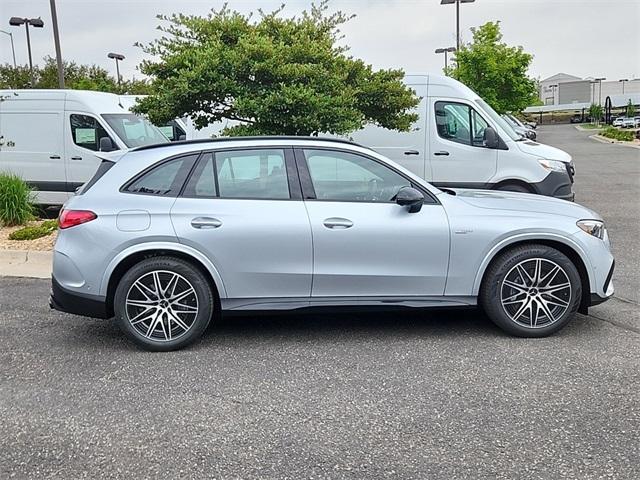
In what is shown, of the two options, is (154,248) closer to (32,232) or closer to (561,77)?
(32,232)

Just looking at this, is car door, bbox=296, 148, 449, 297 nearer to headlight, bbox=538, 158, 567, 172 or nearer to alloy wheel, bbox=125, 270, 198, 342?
alloy wheel, bbox=125, 270, 198, 342

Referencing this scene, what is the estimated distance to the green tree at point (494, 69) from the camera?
2158 centimetres

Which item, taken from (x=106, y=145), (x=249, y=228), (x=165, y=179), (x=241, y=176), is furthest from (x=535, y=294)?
(x=106, y=145)

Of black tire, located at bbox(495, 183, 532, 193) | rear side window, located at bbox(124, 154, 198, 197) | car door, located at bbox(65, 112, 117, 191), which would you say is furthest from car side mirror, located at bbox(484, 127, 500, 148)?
car door, located at bbox(65, 112, 117, 191)

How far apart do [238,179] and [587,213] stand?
9.24ft

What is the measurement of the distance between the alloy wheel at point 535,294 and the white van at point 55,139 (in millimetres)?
8453

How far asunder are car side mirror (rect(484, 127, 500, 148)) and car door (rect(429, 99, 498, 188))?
9 centimetres

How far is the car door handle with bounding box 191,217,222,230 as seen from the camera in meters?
4.88

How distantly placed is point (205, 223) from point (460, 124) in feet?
20.9

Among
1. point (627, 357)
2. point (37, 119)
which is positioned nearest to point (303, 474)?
point (627, 357)

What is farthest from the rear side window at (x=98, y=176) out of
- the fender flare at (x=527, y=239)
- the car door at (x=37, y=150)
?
the car door at (x=37, y=150)

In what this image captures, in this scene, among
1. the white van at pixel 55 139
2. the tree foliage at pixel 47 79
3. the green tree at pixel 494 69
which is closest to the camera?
the white van at pixel 55 139

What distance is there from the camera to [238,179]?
5.09 metres

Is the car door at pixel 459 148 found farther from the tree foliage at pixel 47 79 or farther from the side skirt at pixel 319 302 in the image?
the tree foliage at pixel 47 79
